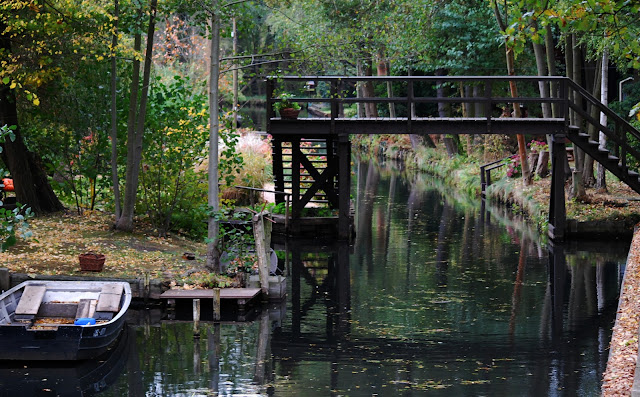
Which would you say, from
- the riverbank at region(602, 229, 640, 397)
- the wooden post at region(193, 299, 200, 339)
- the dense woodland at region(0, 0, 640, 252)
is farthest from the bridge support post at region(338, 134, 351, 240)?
the wooden post at region(193, 299, 200, 339)

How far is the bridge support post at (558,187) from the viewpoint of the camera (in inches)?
934

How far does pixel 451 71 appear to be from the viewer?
38188 mm

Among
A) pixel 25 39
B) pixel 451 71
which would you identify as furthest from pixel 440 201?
pixel 25 39

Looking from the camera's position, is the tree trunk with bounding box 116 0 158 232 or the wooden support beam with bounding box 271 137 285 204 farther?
the wooden support beam with bounding box 271 137 285 204

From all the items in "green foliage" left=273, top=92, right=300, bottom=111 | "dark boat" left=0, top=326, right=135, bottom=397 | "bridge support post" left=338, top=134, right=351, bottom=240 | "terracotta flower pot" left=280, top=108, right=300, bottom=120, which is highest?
"green foliage" left=273, top=92, right=300, bottom=111

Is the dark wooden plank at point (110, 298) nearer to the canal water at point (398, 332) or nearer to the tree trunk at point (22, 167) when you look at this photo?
the canal water at point (398, 332)

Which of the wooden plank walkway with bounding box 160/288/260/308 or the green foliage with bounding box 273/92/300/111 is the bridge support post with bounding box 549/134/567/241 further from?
the wooden plank walkway with bounding box 160/288/260/308

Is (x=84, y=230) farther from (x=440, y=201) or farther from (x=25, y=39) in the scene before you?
(x=440, y=201)

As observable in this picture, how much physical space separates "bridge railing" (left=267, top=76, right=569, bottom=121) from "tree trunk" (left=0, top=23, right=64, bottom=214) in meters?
6.13

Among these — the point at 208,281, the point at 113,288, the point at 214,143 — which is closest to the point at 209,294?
the point at 208,281

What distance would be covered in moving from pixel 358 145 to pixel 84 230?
3820cm

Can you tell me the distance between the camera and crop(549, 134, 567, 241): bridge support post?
2373 centimetres

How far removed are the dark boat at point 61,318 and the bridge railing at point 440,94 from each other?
21.0 ft

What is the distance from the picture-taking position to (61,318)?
14.9 metres
